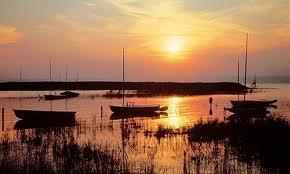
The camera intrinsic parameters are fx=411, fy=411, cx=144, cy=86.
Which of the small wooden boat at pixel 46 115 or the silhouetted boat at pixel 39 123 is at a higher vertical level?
the small wooden boat at pixel 46 115

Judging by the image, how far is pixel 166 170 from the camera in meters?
17.7

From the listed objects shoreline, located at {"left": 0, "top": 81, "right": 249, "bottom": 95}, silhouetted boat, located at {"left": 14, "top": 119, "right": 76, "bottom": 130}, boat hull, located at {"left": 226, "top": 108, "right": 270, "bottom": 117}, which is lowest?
silhouetted boat, located at {"left": 14, "top": 119, "right": 76, "bottom": 130}

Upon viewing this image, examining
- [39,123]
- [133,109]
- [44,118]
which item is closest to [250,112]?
[133,109]

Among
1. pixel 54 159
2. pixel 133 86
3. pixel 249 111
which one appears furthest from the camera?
pixel 133 86

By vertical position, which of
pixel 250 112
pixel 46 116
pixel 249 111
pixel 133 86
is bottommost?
pixel 46 116

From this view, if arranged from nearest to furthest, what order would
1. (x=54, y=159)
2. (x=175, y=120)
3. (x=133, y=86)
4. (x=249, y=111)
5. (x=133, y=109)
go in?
1. (x=54, y=159)
2. (x=175, y=120)
3. (x=249, y=111)
4. (x=133, y=109)
5. (x=133, y=86)

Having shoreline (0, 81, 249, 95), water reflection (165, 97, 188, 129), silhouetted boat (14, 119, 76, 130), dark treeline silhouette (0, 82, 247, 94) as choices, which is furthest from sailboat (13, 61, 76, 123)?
dark treeline silhouette (0, 82, 247, 94)

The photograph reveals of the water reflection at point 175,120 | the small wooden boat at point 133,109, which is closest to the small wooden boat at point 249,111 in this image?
the water reflection at point 175,120

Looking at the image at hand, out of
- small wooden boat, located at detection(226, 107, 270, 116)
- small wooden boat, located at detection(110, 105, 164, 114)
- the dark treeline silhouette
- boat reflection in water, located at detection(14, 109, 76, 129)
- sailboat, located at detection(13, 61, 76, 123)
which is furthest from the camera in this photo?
the dark treeline silhouette

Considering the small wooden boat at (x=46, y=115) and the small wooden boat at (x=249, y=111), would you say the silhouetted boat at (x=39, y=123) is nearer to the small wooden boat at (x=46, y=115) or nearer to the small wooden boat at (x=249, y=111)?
the small wooden boat at (x=46, y=115)

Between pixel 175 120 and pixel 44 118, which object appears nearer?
pixel 44 118

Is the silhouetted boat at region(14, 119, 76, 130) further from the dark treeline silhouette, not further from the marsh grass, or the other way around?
the dark treeline silhouette

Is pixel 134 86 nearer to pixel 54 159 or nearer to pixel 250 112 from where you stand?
pixel 250 112

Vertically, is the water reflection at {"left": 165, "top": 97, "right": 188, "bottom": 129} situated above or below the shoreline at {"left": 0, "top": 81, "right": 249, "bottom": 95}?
below
